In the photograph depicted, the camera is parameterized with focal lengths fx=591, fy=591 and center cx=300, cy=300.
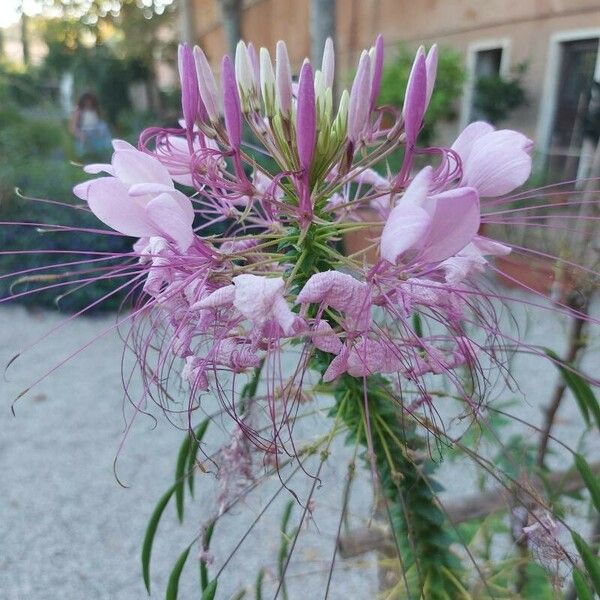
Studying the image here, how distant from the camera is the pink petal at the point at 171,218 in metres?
0.41

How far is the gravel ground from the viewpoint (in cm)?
166

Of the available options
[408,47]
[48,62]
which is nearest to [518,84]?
[408,47]

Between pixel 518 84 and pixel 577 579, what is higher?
pixel 518 84

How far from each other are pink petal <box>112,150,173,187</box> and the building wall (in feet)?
12.6

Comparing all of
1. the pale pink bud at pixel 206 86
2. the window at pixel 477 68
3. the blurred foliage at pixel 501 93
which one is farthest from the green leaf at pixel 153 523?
the window at pixel 477 68

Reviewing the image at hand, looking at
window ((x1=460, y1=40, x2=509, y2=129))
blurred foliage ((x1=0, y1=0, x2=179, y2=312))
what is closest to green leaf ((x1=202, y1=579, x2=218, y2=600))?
blurred foliage ((x1=0, y1=0, x2=179, y2=312))

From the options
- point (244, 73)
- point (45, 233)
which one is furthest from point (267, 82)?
point (45, 233)

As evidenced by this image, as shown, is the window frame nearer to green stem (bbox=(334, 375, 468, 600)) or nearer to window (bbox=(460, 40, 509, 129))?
window (bbox=(460, 40, 509, 129))

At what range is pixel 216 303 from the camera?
42 centimetres

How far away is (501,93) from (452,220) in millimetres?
4870

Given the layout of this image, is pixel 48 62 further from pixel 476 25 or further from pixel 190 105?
pixel 190 105

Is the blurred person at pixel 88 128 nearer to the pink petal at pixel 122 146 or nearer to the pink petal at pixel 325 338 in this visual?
the pink petal at pixel 122 146

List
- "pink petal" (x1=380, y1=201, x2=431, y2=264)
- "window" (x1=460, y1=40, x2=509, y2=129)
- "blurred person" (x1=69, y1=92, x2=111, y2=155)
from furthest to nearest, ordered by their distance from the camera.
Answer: "blurred person" (x1=69, y1=92, x2=111, y2=155) < "window" (x1=460, y1=40, x2=509, y2=129) < "pink petal" (x1=380, y1=201, x2=431, y2=264)

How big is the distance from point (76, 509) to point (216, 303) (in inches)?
74.8
